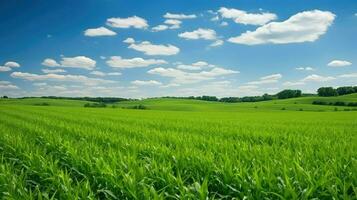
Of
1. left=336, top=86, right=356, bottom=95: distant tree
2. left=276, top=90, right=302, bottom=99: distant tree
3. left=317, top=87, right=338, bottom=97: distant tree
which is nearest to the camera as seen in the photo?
left=317, top=87, right=338, bottom=97: distant tree

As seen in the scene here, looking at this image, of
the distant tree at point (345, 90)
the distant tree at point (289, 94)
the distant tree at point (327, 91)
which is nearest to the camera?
the distant tree at point (327, 91)

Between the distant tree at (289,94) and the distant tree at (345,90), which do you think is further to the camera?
the distant tree at (289,94)

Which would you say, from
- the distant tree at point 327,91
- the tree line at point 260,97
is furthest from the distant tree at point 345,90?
the tree line at point 260,97

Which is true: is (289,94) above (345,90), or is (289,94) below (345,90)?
below

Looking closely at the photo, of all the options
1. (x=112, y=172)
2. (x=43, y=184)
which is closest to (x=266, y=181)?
(x=112, y=172)

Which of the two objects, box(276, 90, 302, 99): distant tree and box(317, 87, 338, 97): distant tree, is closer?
box(317, 87, 338, 97): distant tree

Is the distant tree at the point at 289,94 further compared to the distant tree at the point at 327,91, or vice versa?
the distant tree at the point at 289,94

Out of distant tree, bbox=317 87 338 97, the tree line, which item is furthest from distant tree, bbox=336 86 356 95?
the tree line

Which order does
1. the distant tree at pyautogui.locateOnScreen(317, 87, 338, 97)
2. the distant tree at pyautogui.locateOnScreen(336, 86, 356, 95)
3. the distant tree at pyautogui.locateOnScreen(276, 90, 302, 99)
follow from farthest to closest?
the distant tree at pyautogui.locateOnScreen(276, 90, 302, 99) < the distant tree at pyautogui.locateOnScreen(336, 86, 356, 95) < the distant tree at pyautogui.locateOnScreen(317, 87, 338, 97)

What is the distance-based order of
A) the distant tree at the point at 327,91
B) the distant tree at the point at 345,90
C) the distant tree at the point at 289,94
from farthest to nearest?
1. the distant tree at the point at 289,94
2. the distant tree at the point at 345,90
3. the distant tree at the point at 327,91

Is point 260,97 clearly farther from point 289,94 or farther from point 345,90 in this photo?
point 345,90

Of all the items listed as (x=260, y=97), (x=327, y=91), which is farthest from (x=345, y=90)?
(x=260, y=97)

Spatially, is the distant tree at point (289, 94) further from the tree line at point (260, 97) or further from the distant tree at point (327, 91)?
the distant tree at point (327, 91)

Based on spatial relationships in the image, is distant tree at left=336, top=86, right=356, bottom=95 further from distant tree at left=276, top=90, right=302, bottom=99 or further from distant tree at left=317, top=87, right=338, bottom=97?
distant tree at left=276, top=90, right=302, bottom=99
